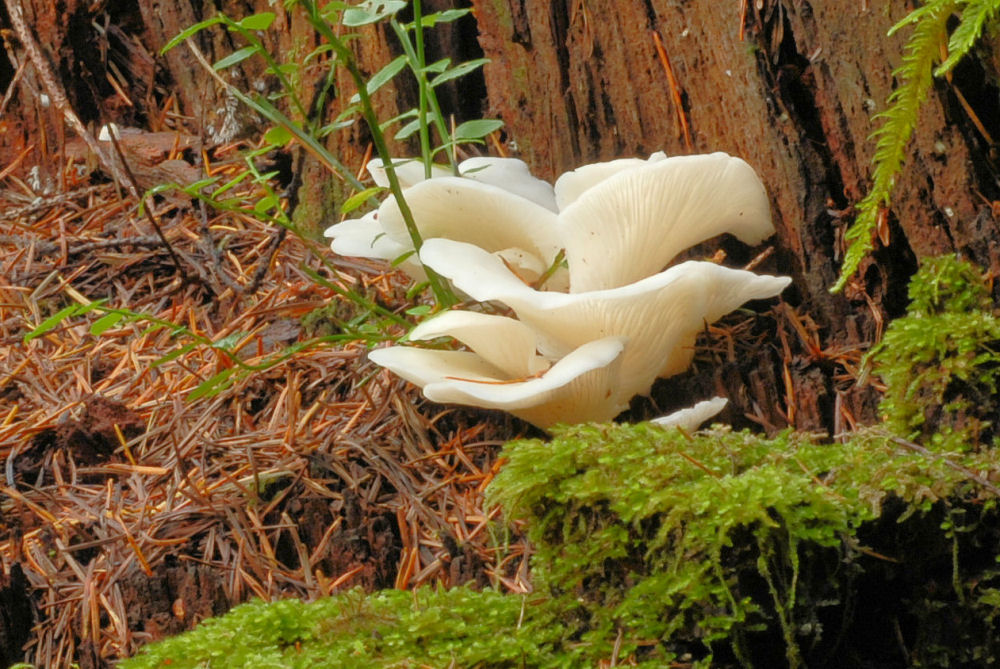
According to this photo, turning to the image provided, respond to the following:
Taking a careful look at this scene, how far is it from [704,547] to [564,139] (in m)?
1.82

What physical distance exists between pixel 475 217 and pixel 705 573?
1.31 m

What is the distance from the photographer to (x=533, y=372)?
2512 mm

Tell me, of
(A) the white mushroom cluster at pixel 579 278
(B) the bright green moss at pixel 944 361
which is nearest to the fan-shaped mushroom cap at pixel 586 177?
(A) the white mushroom cluster at pixel 579 278

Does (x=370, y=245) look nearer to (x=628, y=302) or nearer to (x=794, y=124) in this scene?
(x=628, y=302)

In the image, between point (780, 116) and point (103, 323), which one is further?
point (780, 116)

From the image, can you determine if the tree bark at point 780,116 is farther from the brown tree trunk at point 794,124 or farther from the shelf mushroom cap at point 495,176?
the shelf mushroom cap at point 495,176

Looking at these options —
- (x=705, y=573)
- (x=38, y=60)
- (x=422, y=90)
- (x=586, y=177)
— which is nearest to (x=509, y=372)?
(x=586, y=177)

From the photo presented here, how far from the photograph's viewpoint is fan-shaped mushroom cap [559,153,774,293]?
2324 millimetres

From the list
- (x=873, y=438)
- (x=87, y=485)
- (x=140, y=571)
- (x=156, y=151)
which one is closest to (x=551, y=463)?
(x=873, y=438)

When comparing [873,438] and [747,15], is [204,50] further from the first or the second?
[873,438]

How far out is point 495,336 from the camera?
2.45 m

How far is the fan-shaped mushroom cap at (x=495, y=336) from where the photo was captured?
2357mm

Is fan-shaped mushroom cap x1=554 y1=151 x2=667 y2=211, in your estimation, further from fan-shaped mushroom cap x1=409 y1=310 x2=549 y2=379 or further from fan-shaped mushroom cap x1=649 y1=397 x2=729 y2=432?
fan-shaped mushroom cap x1=649 y1=397 x2=729 y2=432

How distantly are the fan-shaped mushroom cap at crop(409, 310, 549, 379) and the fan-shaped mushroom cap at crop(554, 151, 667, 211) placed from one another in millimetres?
459
